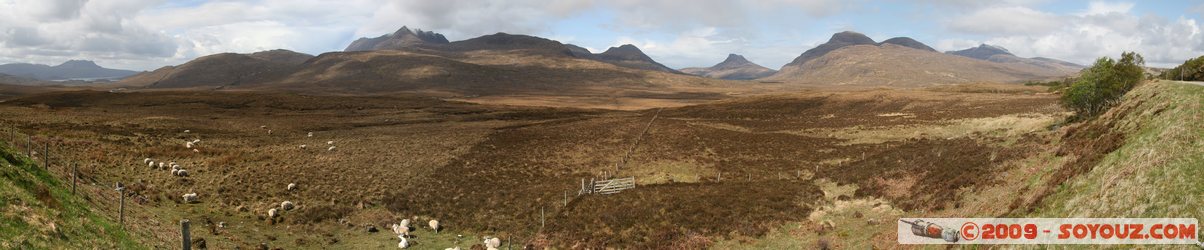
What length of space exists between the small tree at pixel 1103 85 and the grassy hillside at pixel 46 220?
58.4 meters

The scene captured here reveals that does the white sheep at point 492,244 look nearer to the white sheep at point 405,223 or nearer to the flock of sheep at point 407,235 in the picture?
the flock of sheep at point 407,235

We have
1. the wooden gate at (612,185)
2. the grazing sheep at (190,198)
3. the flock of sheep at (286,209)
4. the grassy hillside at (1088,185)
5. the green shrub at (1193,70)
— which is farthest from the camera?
the green shrub at (1193,70)

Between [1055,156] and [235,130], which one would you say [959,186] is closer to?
[1055,156]

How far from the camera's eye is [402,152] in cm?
5000

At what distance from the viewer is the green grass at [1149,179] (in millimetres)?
13883

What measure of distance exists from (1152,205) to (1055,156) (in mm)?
13601

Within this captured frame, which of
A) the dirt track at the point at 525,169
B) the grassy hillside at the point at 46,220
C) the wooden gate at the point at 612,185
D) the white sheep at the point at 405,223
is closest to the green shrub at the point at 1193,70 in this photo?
the dirt track at the point at 525,169

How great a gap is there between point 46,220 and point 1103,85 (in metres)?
62.7

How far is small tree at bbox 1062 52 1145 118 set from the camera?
4166 centimetres

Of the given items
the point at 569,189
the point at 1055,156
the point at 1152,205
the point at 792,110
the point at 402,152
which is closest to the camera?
the point at 1152,205

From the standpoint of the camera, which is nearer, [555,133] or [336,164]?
[336,164]

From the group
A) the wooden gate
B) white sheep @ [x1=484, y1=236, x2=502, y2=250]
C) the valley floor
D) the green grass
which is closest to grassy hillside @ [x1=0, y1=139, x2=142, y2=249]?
the valley floor

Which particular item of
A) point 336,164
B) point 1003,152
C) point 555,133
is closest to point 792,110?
point 555,133

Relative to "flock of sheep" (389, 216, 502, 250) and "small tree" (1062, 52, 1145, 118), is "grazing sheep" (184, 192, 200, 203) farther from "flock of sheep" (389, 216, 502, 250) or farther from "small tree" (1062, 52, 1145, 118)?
"small tree" (1062, 52, 1145, 118)
